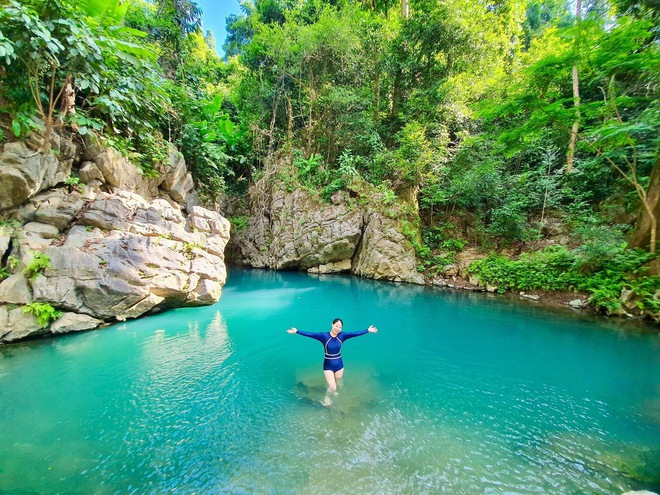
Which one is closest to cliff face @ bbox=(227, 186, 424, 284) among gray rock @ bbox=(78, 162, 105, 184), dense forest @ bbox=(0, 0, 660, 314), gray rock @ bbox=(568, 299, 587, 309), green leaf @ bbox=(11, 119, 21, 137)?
dense forest @ bbox=(0, 0, 660, 314)

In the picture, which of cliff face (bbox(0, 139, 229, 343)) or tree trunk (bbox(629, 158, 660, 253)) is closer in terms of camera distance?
cliff face (bbox(0, 139, 229, 343))

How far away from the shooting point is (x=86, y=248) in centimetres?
744

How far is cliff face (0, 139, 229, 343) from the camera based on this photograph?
6.54 m

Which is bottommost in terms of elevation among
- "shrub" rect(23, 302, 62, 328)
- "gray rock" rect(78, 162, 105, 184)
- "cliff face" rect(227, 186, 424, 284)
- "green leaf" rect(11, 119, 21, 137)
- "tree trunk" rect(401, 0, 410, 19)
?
"shrub" rect(23, 302, 62, 328)

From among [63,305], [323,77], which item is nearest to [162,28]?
[323,77]

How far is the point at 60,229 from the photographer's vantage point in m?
7.75

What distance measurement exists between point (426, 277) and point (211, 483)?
1352 cm

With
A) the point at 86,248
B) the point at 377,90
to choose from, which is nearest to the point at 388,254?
the point at 377,90

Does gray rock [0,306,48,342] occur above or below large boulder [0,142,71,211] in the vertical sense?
below

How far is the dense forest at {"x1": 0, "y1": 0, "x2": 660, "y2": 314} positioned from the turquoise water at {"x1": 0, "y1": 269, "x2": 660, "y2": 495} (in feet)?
17.7

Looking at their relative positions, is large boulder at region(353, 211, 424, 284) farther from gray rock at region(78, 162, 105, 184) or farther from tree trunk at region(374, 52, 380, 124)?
gray rock at region(78, 162, 105, 184)

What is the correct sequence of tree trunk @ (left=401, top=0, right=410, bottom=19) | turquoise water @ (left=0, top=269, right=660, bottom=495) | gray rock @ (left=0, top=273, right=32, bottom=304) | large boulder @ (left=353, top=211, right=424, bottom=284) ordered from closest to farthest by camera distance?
turquoise water @ (left=0, top=269, right=660, bottom=495), gray rock @ (left=0, top=273, right=32, bottom=304), large boulder @ (left=353, top=211, right=424, bottom=284), tree trunk @ (left=401, top=0, right=410, bottom=19)

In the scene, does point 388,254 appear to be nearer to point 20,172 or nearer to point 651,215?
point 651,215

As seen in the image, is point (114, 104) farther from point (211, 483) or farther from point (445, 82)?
point (445, 82)
